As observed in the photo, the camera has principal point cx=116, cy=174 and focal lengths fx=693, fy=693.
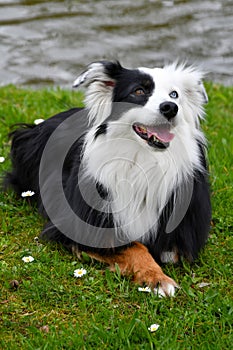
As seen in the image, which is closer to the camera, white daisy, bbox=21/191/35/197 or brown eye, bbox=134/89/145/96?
brown eye, bbox=134/89/145/96

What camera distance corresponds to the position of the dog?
362cm

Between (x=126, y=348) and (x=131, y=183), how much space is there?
96cm

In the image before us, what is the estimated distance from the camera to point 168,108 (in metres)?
3.49

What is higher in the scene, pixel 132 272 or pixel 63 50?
pixel 132 272

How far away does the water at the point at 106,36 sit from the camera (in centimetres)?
840

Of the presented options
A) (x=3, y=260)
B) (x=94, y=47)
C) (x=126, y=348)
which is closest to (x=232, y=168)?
(x=3, y=260)

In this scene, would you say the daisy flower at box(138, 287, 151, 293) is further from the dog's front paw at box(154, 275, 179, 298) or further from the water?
the water

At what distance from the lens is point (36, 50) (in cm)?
888

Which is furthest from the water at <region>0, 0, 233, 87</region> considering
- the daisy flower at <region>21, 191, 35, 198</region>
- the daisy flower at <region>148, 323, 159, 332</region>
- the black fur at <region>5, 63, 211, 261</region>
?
the daisy flower at <region>148, 323, 159, 332</region>

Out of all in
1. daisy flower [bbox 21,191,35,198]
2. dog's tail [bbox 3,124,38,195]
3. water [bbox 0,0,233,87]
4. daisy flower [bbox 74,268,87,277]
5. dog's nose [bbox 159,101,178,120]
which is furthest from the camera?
water [bbox 0,0,233,87]

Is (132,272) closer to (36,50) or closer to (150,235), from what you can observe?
(150,235)

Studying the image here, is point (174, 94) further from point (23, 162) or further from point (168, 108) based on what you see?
point (23, 162)

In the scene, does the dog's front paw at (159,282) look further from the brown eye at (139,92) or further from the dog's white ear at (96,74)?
the dog's white ear at (96,74)

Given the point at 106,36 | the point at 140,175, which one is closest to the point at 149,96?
the point at 140,175
